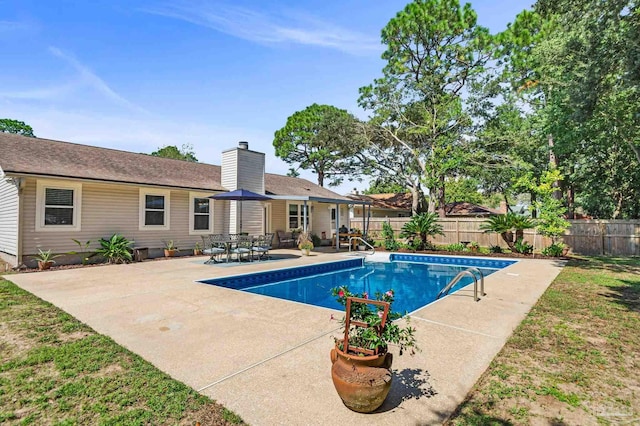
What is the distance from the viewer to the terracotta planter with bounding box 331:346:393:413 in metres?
2.59

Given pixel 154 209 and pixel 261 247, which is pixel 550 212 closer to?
pixel 261 247

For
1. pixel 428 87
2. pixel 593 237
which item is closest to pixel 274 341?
pixel 593 237

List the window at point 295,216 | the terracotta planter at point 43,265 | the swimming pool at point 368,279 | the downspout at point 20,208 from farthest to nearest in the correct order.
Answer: the window at point 295,216, the terracotta planter at point 43,265, the downspout at point 20,208, the swimming pool at point 368,279

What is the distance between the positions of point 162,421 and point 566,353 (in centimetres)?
453

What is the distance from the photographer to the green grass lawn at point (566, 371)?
2.75 m

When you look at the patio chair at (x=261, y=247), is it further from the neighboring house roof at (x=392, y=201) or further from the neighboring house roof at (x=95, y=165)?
the neighboring house roof at (x=392, y=201)

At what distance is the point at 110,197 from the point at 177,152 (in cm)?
3400

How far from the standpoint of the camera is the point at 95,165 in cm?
1244

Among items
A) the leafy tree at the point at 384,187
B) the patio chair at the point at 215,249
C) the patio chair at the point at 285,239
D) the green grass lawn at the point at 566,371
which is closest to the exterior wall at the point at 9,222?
the patio chair at the point at 215,249

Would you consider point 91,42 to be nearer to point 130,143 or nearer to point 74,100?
point 74,100

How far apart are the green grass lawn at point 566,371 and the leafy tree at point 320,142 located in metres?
24.5

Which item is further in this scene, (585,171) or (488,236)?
(585,171)

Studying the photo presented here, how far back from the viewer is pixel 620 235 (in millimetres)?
15117

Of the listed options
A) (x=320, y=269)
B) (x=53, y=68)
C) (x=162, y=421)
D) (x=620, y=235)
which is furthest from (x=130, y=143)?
(x=620, y=235)
